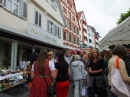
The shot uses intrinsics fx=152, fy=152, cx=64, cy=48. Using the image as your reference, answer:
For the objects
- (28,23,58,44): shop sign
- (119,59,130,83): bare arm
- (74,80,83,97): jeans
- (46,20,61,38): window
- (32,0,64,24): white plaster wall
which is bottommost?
(74,80,83,97): jeans

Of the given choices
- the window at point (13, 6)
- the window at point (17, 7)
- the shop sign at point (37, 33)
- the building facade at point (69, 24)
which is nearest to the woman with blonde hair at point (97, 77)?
the window at point (17, 7)

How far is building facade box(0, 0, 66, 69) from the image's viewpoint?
31.3ft

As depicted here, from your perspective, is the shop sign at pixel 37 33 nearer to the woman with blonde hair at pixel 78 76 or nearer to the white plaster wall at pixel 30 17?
the white plaster wall at pixel 30 17

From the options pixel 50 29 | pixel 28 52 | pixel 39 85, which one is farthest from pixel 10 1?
pixel 39 85

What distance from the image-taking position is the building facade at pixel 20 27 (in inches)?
375

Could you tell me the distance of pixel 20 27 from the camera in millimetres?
11305

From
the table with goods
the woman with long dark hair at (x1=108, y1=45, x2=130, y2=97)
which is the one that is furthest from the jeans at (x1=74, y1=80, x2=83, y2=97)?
the table with goods

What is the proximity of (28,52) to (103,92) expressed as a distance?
11.3m

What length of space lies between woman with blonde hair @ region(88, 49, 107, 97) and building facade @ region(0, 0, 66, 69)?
556 cm

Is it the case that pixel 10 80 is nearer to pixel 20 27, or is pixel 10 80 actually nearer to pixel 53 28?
pixel 20 27

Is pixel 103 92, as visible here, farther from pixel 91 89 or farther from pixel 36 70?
pixel 36 70

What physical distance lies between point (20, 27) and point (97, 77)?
8.19 meters

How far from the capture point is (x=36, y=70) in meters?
3.76

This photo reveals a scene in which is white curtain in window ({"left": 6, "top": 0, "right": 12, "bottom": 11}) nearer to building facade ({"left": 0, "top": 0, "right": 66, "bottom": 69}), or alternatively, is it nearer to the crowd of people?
building facade ({"left": 0, "top": 0, "right": 66, "bottom": 69})
